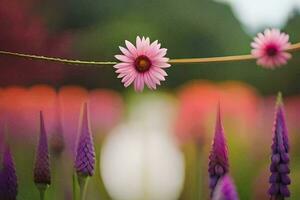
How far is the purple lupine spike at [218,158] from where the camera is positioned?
2.21 m

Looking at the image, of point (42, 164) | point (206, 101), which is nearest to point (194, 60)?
point (206, 101)

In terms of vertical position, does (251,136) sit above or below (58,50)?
below

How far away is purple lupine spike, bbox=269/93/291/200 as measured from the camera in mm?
2207

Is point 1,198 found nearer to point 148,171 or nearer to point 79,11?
point 148,171

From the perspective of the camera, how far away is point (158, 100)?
7.36 ft

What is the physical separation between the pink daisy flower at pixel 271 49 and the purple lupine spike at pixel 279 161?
125 millimetres

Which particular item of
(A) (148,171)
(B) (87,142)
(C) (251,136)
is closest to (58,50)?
(B) (87,142)

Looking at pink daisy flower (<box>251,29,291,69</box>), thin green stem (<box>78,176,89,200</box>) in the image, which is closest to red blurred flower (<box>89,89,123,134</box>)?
thin green stem (<box>78,176,89,200</box>)

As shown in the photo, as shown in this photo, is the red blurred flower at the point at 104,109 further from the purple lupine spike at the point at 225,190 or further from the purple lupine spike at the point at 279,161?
the purple lupine spike at the point at 279,161

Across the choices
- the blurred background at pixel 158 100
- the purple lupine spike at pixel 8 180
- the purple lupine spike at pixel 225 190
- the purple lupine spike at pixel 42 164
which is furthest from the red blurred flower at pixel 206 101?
the purple lupine spike at pixel 8 180

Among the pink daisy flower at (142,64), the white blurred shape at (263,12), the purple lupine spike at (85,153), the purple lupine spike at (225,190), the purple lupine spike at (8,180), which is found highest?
the white blurred shape at (263,12)

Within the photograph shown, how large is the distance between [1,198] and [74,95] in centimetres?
36

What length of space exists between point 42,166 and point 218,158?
0.49 metres

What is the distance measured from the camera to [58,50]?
227 cm
